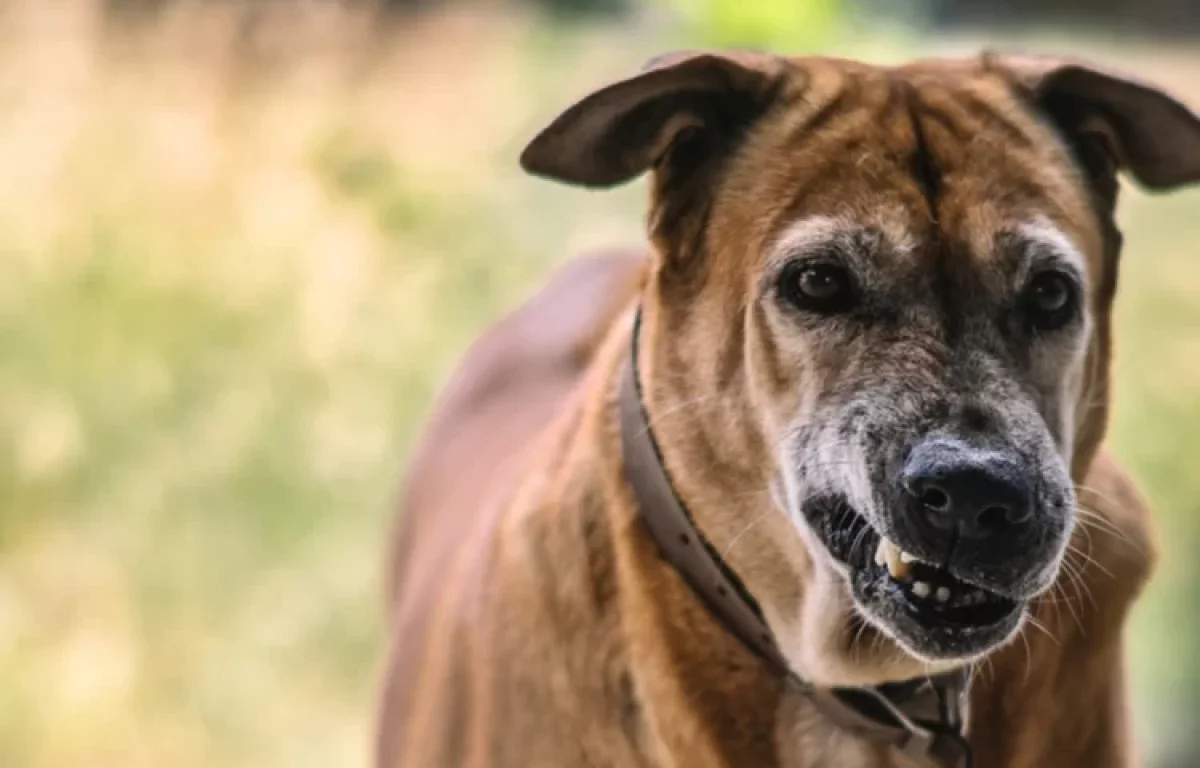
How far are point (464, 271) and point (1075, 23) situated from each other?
6.63 feet

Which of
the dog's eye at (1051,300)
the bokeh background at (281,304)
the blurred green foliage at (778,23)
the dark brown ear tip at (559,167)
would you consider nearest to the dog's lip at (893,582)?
the dog's eye at (1051,300)

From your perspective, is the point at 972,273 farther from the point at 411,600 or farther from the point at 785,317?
the point at 411,600

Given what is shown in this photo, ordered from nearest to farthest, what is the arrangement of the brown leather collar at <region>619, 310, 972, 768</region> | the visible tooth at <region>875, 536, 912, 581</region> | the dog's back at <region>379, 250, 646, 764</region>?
the visible tooth at <region>875, 536, 912, 581</region> < the brown leather collar at <region>619, 310, 972, 768</region> < the dog's back at <region>379, 250, 646, 764</region>

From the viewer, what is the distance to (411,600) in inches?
84.2

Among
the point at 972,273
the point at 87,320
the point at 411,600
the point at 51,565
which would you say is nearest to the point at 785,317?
the point at 972,273

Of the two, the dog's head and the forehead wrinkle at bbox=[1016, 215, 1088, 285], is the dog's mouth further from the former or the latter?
the forehead wrinkle at bbox=[1016, 215, 1088, 285]

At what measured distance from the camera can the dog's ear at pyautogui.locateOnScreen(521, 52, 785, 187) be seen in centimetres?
146

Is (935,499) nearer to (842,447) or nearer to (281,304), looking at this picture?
(842,447)

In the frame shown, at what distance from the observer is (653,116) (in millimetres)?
1522

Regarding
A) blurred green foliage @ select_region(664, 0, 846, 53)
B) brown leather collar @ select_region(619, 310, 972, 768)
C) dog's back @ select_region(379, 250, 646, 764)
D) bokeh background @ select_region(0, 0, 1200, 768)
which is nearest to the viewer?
brown leather collar @ select_region(619, 310, 972, 768)

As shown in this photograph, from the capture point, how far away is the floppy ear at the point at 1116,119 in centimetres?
153

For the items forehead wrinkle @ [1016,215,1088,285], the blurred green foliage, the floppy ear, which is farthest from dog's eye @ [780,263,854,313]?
the blurred green foliage

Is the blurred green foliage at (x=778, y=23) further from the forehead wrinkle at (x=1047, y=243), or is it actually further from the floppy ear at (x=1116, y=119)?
the forehead wrinkle at (x=1047, y=243)

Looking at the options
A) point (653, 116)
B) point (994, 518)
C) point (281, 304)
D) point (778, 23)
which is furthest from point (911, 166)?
point (778, 23)
